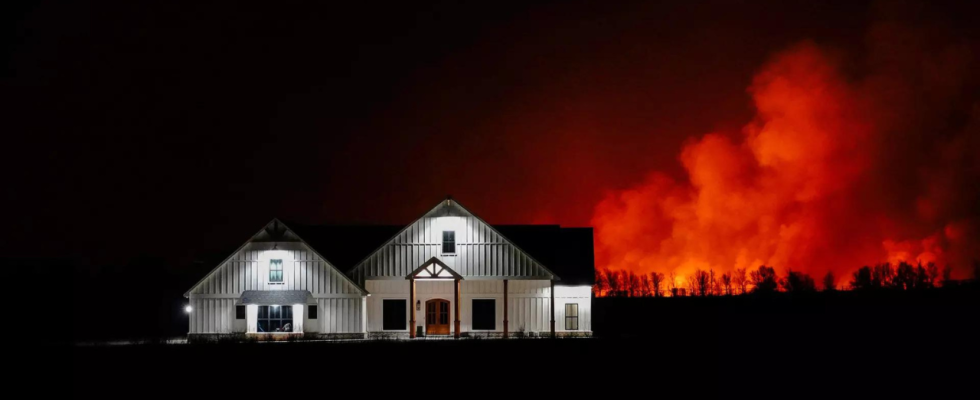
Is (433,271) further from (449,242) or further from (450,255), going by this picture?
(449,242)

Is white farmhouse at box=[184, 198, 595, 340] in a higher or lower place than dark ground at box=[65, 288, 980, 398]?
higher

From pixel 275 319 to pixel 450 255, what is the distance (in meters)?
8.36

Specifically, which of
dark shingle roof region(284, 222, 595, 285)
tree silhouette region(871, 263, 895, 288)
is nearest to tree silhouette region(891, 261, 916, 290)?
tree silhouette region(871, 263, 895, 288)

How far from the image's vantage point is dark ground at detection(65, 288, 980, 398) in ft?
77.0

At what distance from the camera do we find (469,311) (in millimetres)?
50500

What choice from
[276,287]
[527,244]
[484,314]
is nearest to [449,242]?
[484,314]

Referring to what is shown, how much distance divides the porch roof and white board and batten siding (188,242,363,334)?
332 mm

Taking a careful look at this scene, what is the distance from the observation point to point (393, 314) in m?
50.2

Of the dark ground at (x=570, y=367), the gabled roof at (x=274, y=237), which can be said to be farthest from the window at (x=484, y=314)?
the dark ground at (x=570, y=367)

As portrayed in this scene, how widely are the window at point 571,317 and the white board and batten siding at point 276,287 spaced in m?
9.69

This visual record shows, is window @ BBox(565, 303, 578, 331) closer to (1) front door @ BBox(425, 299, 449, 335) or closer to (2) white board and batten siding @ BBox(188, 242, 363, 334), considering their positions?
(1) front door @ BBox(425, 299, 449, 335)

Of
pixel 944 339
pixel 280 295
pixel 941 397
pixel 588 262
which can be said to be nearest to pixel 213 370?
pixel 941 397

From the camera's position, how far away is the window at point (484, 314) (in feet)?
165

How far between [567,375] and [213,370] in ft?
29.5
